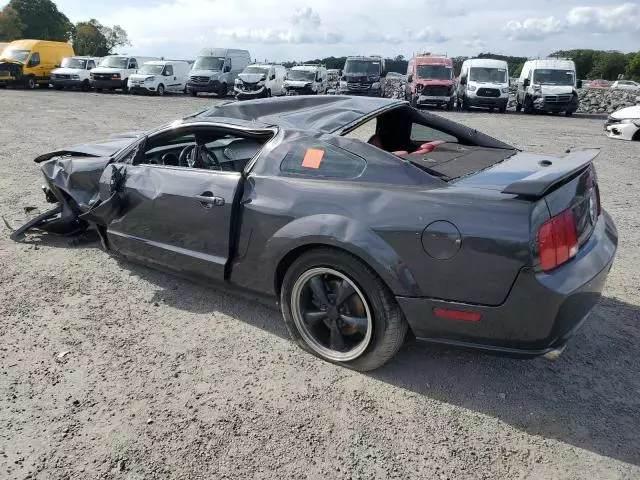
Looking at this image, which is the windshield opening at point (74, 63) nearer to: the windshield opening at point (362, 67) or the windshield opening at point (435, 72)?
the windshield opening at point (362, 67)

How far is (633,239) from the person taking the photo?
5312 mm

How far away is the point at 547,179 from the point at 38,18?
83050 millimetres

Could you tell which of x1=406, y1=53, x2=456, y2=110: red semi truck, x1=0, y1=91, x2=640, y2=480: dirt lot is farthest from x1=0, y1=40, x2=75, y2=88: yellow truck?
x1=0, y1=91, x2=640, y2=480: dirt lot

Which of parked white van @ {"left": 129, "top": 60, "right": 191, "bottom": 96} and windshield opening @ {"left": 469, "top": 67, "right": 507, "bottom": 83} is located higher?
windshield opening @ {"left": 469, "top": 67, "right": 507, "bottom": 83}

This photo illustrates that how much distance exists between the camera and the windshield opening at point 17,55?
93.2 ft

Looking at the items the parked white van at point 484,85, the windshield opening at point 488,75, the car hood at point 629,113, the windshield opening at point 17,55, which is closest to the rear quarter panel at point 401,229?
the car hood at point 629,113

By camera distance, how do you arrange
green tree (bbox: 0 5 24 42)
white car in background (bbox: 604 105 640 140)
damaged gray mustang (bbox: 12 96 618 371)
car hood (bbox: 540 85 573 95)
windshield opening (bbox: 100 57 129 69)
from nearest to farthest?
1. damaged gray mustang (bbox: 12 96 618 371)
2. white car in background (bbox: 604 105 640 140)
3. car hood (bbox: 540 85 573 95)
4. windshield opening (bbox: 100 57 129 69)
5. green tree (bbox: 0 5 24 42)

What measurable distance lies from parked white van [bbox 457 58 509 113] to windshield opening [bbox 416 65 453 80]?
0.86 metres

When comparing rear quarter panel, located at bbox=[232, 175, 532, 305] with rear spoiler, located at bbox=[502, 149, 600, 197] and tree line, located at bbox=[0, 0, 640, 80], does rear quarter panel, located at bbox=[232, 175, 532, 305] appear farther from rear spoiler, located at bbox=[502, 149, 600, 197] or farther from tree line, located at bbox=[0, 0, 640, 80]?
tree line, located at bbox=[0, 0, 640, 80]

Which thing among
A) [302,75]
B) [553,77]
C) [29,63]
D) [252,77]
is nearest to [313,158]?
[553,77]

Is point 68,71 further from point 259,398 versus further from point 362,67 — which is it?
point 259,398

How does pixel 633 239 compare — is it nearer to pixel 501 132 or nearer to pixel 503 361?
pixel 503 361

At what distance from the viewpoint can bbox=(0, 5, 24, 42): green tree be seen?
208ft

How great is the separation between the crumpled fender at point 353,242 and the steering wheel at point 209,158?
136 centimetres
